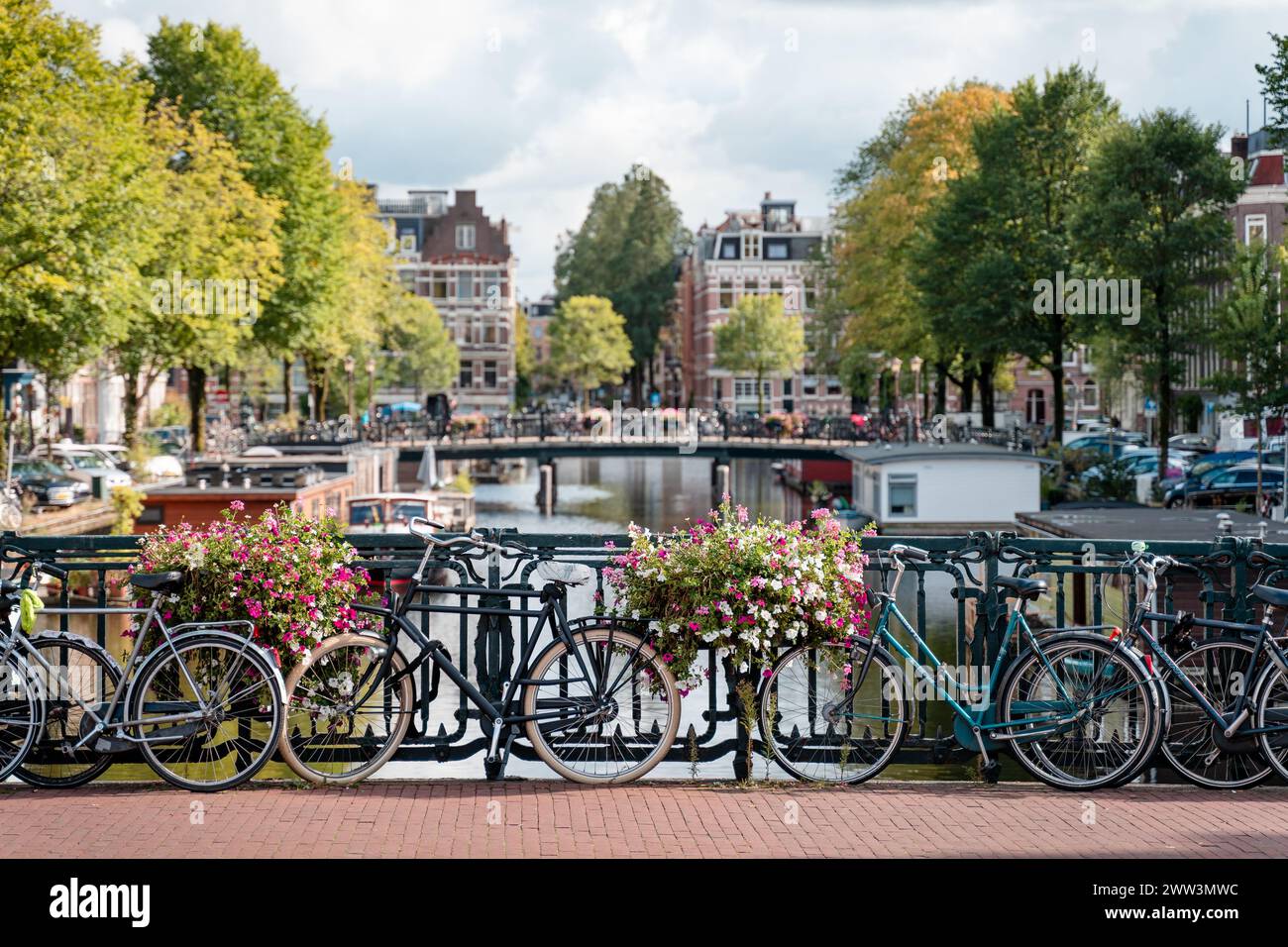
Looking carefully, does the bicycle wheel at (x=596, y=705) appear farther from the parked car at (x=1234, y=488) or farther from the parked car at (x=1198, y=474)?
the parked car at (x=1198, y=474)

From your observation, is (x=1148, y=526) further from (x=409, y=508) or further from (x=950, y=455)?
A: (x=409, y=508)

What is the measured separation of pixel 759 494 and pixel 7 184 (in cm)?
4152

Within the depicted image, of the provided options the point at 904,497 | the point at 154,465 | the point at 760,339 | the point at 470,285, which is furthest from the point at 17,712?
the point at 470,285

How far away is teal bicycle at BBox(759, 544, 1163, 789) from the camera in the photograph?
816cm

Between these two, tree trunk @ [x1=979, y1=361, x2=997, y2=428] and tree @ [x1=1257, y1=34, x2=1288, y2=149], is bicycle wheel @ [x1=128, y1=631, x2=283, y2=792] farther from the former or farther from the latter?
tree trunk @ [x1=979, y1=361, x2=997, y2=428]

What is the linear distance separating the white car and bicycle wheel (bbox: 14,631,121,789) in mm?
35508

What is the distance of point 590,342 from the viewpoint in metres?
107

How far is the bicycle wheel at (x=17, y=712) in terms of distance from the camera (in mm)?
7961

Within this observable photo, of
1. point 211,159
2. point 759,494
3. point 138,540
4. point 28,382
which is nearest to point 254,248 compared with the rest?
point 211,159

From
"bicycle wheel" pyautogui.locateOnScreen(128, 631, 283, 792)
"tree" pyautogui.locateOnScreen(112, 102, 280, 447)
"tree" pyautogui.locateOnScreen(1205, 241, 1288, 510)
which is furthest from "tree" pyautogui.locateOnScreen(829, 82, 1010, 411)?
"bicycle wheel" pyautogui.locateOnScreen(128, 631, 283, 792)

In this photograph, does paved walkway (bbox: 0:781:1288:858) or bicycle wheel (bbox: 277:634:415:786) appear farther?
bicycle wheel (bbox: 277:634:415:786)

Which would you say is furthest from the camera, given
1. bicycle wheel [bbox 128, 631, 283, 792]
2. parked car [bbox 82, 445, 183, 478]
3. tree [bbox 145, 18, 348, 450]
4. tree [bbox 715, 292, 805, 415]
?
tree [bbox 715, 292, 805, 415]

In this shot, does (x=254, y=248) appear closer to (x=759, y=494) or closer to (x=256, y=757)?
(x=759, y=494)

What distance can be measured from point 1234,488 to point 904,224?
1922 cm
